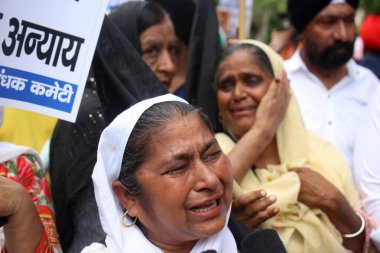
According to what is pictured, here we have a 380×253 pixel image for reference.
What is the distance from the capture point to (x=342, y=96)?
4.02 metres

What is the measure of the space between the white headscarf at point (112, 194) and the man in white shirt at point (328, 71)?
76.4 inches

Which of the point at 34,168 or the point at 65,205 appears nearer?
the point at 34,168

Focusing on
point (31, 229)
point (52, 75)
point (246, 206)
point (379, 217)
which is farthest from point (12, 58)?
point (379, 217)

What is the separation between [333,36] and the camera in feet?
13.5

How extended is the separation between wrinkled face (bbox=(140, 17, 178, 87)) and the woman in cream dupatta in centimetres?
48

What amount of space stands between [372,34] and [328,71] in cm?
175

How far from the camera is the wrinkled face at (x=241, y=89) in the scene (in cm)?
311

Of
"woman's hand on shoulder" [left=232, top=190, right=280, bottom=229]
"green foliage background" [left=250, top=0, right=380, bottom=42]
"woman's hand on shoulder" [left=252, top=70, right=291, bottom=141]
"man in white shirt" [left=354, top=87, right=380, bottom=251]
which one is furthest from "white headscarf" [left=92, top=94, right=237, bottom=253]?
"green foliage background" [left=250, top=0, right=380, bottom=42]

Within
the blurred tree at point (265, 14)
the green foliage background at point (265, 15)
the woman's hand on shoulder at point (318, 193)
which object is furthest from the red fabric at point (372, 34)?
the blurred tree at point (265, 14)

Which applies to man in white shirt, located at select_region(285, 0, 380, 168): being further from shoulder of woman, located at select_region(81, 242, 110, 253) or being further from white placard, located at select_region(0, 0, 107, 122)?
shoulder of woman, located at select_region(81, 242, 110, 253)

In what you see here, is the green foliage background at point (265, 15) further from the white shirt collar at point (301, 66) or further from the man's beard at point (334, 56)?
the man's beard at point (334, 56)

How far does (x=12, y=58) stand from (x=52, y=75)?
0.55 ft

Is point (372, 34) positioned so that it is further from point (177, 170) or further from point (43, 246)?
point (43, 246)

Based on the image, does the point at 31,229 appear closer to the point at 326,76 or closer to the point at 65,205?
the point at 65,205
